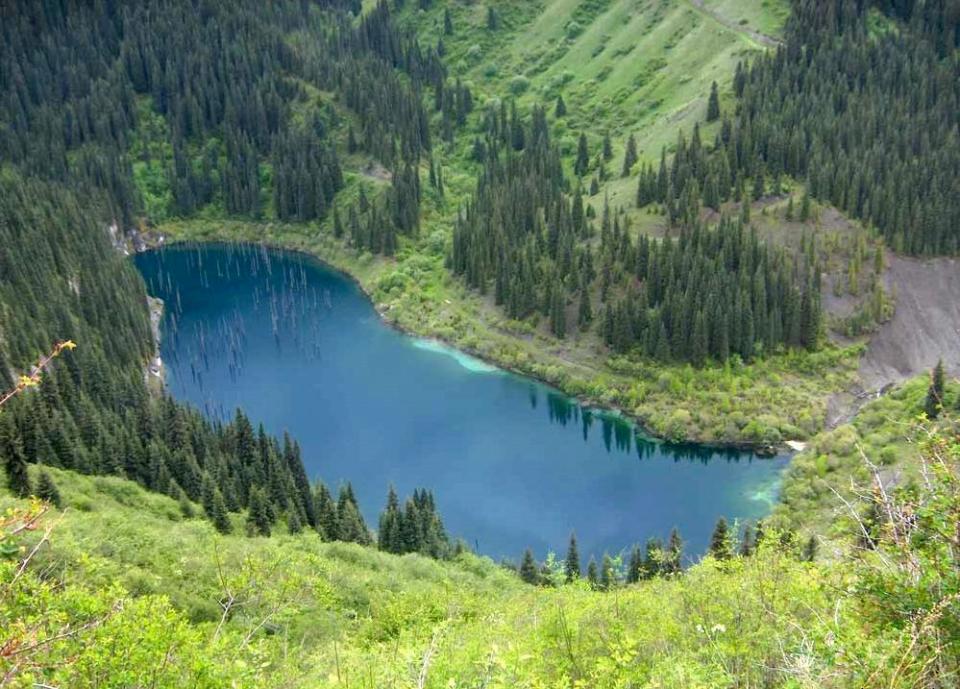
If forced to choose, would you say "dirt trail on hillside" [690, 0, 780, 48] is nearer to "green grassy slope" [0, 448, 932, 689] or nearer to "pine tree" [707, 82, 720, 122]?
"pine tree" [707, 82, 720, 122]

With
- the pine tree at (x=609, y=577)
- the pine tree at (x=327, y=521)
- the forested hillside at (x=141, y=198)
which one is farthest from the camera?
the forested hillside at (x=141, y=198)

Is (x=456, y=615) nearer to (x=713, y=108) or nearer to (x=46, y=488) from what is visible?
(x=46, y=488)

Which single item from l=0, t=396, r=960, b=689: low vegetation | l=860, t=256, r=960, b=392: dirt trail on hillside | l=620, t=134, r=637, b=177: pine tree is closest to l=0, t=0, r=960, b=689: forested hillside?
l=0, t=396, r=960, b=689: low vegetation

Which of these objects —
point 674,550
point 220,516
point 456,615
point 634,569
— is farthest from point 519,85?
point 456,615

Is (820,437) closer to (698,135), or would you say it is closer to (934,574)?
(698,135)

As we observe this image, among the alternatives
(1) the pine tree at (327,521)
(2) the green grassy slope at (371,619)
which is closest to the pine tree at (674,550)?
(2) the green grassy slope at (371,619)

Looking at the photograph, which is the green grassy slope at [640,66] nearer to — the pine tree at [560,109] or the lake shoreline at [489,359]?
the pine tree at [560,109]
